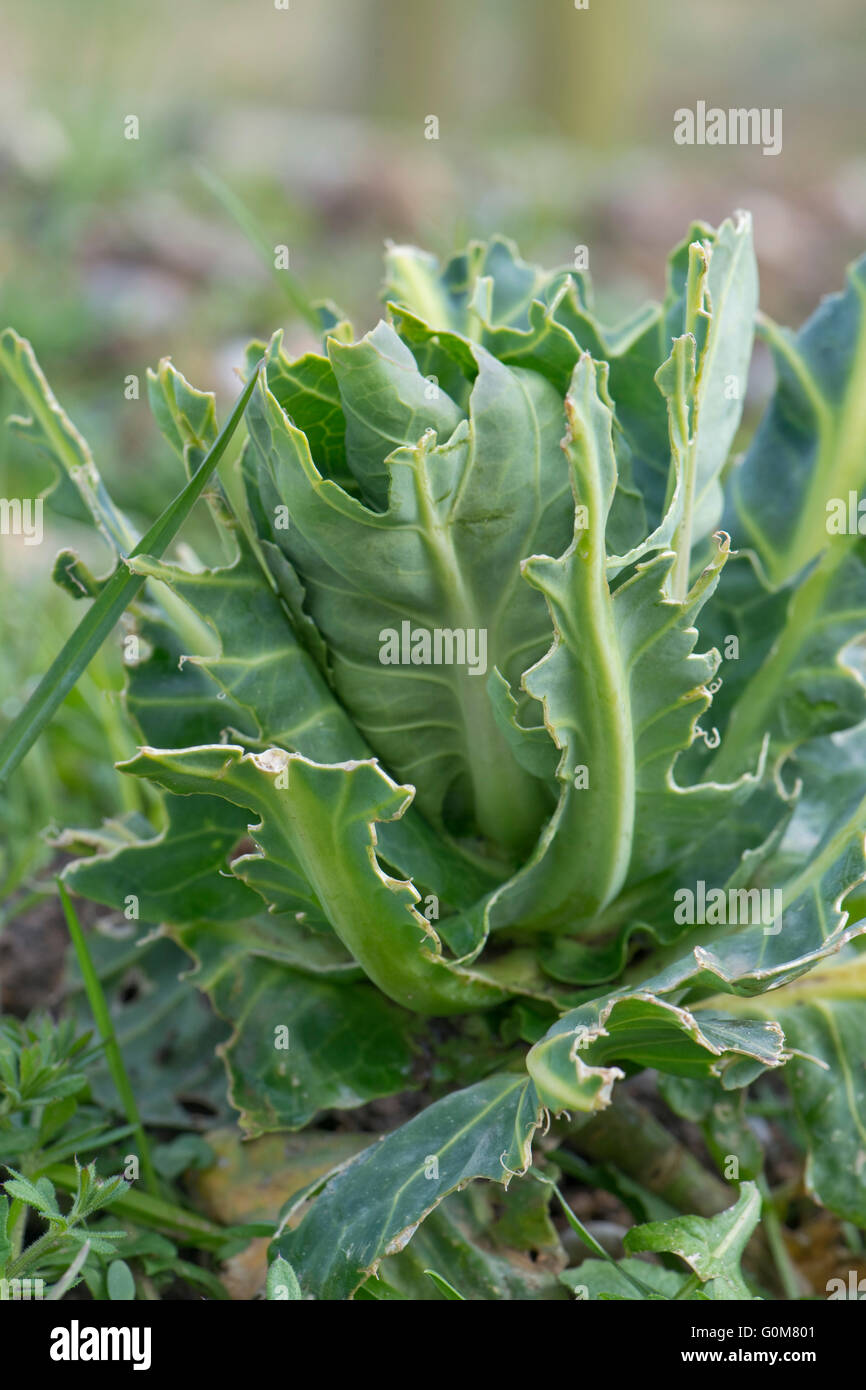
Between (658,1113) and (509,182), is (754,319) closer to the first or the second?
(658,1113)

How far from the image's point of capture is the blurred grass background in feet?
10.5

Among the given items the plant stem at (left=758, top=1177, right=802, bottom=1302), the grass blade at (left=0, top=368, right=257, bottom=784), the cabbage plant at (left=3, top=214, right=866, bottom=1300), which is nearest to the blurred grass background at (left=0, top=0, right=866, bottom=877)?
the grass blade at (left=0, top=368, right=257, bottom=784)

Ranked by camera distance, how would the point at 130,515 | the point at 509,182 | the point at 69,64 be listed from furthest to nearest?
1. the point at 69,64
2. the point at 509,182
3. the point at 130,515

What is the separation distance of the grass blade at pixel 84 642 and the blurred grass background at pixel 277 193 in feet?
0.81

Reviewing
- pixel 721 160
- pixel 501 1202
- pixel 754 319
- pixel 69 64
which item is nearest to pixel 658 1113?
pixel 501 1202

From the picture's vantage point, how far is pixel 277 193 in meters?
4.92

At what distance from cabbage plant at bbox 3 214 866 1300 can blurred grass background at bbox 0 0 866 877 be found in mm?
372

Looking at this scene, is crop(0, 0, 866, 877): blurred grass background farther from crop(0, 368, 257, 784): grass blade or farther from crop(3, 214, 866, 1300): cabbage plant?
crop(3, 214, 866, 1300): cabbage plant

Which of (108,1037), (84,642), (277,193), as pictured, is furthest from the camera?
(277,193)

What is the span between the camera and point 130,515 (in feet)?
10.1

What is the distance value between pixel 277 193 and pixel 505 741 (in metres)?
4.19

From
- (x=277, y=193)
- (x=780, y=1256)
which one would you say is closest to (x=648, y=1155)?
(x=780, y=1256)

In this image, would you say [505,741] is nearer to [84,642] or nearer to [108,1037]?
[84,642]
